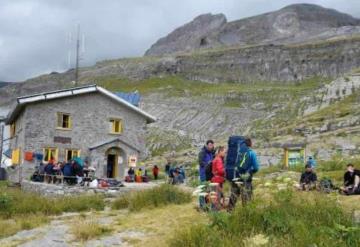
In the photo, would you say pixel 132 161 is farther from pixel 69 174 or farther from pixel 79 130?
pixel 69 174

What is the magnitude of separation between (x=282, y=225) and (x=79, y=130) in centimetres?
2556

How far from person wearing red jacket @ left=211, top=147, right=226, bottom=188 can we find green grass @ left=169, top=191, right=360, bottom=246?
2.23m

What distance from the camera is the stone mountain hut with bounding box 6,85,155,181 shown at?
30.5 meters

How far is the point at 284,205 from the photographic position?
26.9 ft

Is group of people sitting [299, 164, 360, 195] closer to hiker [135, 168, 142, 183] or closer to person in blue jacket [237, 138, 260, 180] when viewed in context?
person in blue jacket [237, 138, 260, 180]

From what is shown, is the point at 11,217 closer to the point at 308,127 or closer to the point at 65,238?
the point at 65,238

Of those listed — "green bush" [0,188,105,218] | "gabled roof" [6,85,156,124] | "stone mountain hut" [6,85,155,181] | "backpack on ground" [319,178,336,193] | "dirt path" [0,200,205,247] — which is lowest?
"dirt path" [0,200,205,247]

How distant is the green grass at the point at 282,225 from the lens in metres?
6.66

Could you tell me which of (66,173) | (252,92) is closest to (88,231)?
(66,173)

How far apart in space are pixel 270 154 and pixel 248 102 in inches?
2159

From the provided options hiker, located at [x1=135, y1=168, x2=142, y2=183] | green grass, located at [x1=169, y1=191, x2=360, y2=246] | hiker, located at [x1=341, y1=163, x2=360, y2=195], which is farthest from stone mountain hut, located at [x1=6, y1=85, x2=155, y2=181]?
green grass, located at [x1=169, y1=191, x2=360, y2=246]

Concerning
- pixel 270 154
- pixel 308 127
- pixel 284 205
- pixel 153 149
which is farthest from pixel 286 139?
pixel 284 205

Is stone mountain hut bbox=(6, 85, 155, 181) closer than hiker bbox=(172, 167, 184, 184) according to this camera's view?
No

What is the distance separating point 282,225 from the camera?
761cm
